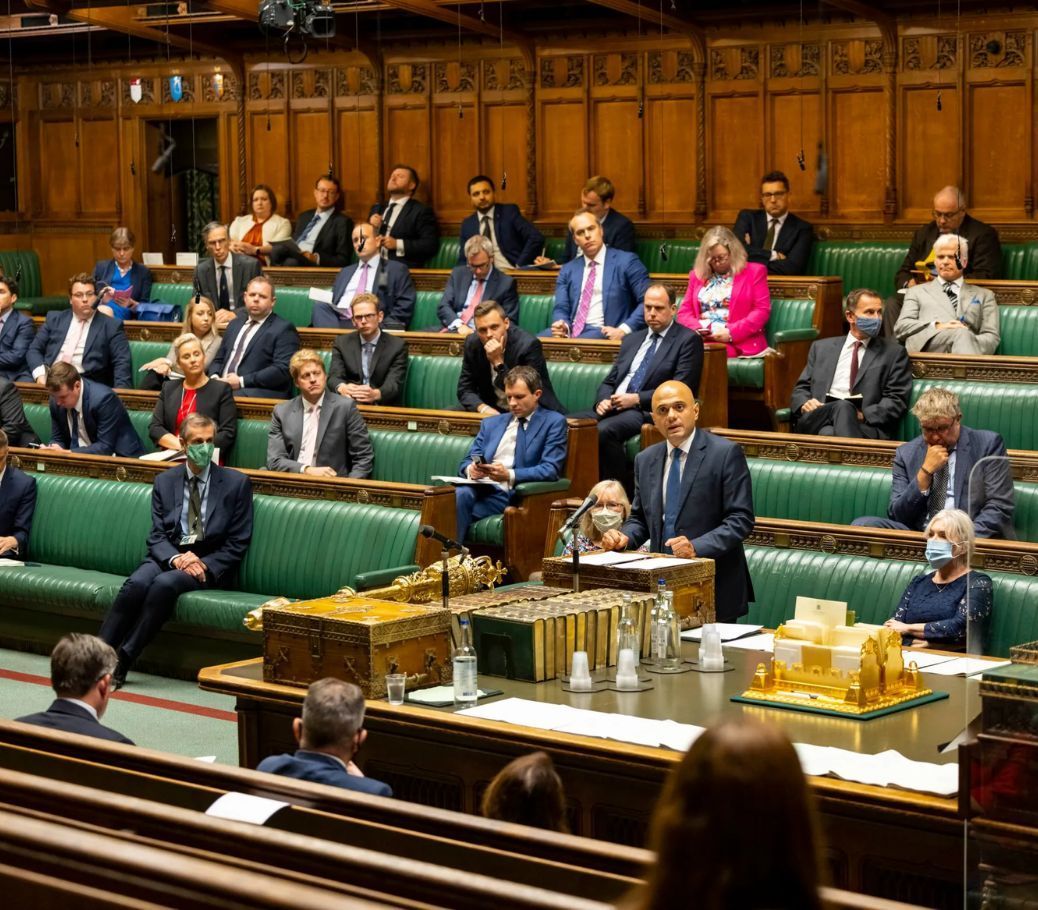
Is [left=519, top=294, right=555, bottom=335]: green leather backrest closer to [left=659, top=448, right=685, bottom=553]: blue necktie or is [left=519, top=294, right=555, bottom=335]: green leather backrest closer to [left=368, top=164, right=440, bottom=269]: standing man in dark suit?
[left=368, top=164, right=440, bottom=269]: standing man in dark suit

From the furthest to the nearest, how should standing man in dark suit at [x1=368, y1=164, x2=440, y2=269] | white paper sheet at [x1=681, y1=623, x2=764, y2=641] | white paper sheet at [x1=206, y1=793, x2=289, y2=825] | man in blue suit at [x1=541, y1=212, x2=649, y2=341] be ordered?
→ standing man in dark suit at [x1=368, y1=164, x2=440, y2=269] < man in blue suit at [x1=541, y1=212, x2=649, y2=341] < white paper sheet at [x1=681, y1=623, x2=764, y2=641] < white paper sheet at [x1=206, y1=793, x2=289, y2=825]

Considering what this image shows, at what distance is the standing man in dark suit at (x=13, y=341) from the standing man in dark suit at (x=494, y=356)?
132 inches

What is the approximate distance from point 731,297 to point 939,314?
3.57 feet

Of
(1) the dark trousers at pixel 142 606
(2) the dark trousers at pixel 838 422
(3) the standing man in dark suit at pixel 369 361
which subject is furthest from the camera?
(3) the standing man in dark suit at pixel 369 361

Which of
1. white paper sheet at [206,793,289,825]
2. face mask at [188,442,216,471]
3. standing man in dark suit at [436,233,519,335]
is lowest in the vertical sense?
white paper sheet at [206,793,289,825]

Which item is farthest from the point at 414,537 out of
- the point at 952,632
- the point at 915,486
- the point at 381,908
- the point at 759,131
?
the point at 759,131

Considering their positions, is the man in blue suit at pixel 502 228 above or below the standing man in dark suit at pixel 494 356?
above

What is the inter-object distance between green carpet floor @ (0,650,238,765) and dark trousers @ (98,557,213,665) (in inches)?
7.8

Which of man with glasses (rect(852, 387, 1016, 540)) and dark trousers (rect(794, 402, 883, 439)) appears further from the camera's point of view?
dark trousers (rect(794, 402, 883, 439))

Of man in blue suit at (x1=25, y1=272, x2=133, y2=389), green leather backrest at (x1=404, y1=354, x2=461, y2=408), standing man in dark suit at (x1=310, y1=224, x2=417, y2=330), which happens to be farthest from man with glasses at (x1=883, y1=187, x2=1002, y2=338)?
man in blue suit at (x1=25, y1=272, x2=133, y2=389)

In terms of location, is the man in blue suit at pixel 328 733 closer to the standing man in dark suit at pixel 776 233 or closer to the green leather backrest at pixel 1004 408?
the green leather backrest at pixel 1004 408

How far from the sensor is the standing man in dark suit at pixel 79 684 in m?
4.20

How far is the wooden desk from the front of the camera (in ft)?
12.0

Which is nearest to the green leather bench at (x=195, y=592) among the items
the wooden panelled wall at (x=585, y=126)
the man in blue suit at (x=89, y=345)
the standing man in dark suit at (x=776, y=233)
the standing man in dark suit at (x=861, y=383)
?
the man in blue suit at (x=89, y=345)
